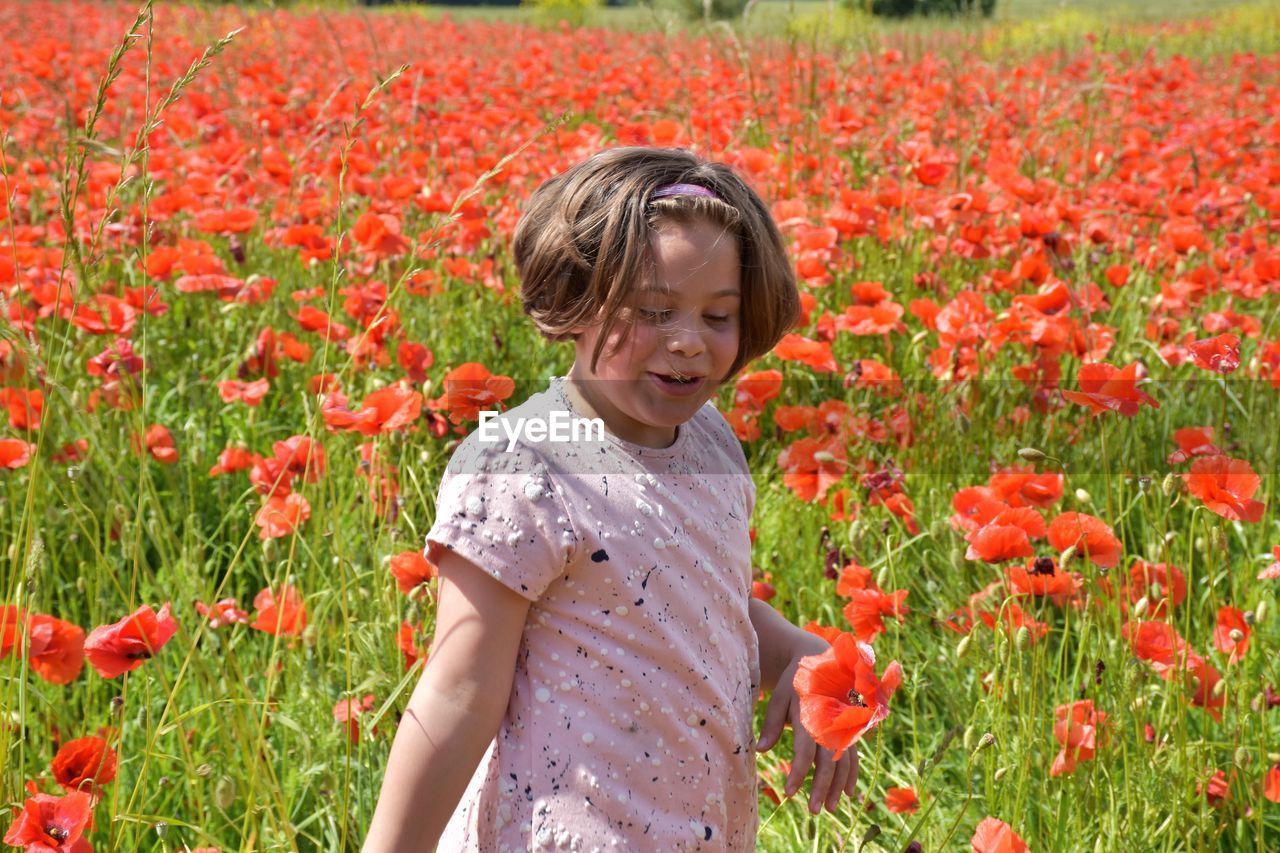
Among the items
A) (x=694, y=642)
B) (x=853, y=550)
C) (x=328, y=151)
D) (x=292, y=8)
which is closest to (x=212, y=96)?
(x=328, y=151)

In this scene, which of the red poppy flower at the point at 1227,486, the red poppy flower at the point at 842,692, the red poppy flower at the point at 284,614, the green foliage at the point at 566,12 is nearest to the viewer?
the red poppy flower at the point at 842,692

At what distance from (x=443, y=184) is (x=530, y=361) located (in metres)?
1.01

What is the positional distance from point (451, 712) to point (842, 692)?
1.17 feet

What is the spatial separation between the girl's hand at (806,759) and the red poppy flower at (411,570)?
465 millimetres

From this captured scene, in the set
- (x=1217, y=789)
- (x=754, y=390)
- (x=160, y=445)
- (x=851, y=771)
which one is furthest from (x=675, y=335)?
(x=160, y=445)

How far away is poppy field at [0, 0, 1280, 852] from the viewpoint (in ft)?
4.66

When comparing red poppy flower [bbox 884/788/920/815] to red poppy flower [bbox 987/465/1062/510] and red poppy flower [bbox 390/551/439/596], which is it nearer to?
red poppy flower [bbox 987/465/1062/510]

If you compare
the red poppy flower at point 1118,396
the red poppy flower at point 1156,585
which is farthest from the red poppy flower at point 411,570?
the red poppy flower at point 1156,585

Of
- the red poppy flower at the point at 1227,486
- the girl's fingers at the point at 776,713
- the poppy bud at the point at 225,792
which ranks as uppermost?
the red poppy flower at the point at 1227,486

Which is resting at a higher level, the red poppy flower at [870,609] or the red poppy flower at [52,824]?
the red poppy flower at [52,824]

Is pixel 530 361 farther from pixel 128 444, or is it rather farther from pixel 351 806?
pixel 351 806

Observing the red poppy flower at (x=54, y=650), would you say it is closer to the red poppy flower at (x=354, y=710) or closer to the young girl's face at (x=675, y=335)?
the red poppy flower at (x=354, y=710)

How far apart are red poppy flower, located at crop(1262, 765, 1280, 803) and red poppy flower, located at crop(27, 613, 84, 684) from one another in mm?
1376

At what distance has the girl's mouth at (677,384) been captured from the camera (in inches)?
50.7
